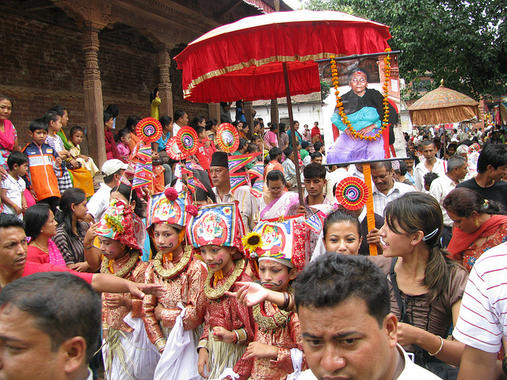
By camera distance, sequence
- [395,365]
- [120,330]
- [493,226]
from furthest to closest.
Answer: [120,330] → [493,226] → [395,365]

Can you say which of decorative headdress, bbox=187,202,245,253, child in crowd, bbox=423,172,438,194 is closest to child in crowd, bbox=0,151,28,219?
decorative headdress, bbox=187,202,245,253

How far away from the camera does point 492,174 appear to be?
4.52m

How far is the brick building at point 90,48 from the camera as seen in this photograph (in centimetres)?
905

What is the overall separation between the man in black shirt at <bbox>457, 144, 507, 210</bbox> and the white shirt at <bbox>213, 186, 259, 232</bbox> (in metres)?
2.29

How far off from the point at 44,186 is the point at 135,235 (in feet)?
9.14

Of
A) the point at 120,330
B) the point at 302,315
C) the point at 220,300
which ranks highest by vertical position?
the point at 302,315

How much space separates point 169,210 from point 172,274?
0.55 metres

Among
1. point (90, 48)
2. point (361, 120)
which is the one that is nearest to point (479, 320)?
point (361, 120)

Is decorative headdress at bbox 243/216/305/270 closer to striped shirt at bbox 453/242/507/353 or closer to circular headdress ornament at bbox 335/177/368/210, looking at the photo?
circular headdress ornament at bbox 335/177/368/210

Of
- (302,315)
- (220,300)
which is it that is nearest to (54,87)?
(220,300)

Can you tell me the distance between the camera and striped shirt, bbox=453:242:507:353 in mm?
1666

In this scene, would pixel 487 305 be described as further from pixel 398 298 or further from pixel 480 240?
pixel 480 240

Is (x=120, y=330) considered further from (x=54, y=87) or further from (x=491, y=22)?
(x=491, y=22)

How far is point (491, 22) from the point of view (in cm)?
1413
